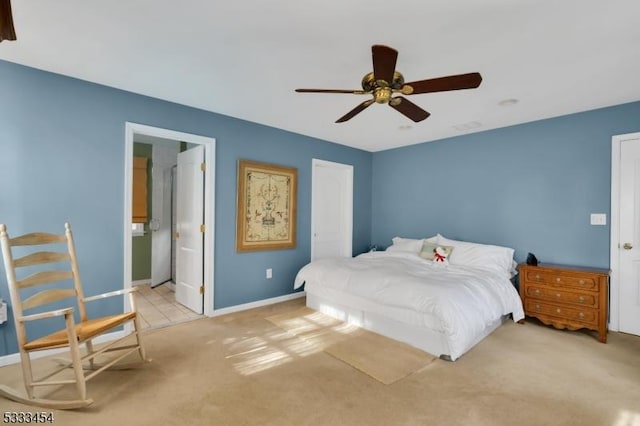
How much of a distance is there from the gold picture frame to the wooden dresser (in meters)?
2.94

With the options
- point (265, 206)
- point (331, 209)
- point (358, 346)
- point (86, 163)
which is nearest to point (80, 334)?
point (86, 163)

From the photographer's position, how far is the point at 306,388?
2.19 meters

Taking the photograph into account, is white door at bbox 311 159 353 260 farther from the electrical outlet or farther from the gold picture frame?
the electrical outlet

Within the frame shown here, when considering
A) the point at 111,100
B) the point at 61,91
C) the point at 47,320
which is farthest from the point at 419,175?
the point at 47,320

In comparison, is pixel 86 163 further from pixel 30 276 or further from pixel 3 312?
pixel 3 312

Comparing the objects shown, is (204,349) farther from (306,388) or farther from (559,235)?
(559,235)

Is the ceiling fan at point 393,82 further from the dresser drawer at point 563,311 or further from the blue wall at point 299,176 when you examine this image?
the dresser drawer at point 563,311

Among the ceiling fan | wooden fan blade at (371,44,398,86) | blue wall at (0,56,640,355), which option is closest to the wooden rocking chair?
blue wall at (0,56,640,355)

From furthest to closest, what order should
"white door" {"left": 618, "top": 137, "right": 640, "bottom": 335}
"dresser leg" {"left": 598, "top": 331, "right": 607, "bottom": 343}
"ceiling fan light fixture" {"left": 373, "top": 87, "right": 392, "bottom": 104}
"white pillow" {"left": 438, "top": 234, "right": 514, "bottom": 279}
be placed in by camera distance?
"white pillow" {"left": 438, "top": 234, "right": 514, "bottom": 279} < "white door" {"left": 618, "top": 137, "right": 640, "bottom": 335} < "dresser leg" {"left": 598, "top": 331, "right": 607, "bottom": 343} < "ceiling fan light fixture" {"left": 373, "top": 87, "right": 392, "bottom": 104}

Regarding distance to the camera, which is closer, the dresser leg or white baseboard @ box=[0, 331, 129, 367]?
white baseboard @ box=[0, 331, 129, 367]

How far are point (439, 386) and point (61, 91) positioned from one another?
3.95m

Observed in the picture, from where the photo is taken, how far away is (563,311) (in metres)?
3.20

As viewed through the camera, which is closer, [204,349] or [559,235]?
[204,349]

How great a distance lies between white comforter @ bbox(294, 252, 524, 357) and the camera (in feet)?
8.46
